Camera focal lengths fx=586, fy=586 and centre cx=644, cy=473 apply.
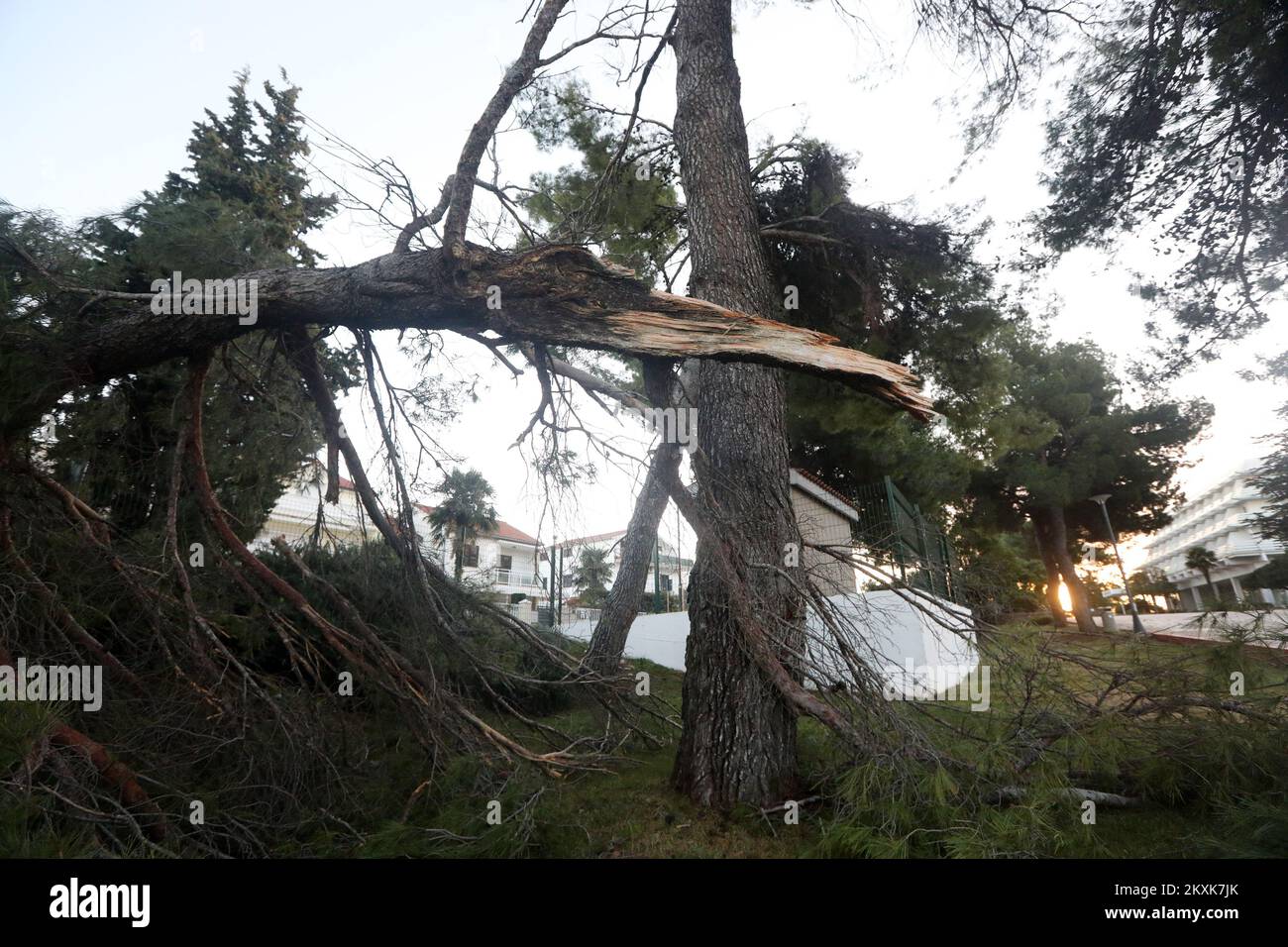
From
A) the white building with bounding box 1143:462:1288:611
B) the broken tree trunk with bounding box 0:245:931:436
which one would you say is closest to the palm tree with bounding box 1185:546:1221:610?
the white building with bounding box 1143:462:1288:611

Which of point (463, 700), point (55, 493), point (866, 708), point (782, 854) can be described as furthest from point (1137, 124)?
point (55, 493)

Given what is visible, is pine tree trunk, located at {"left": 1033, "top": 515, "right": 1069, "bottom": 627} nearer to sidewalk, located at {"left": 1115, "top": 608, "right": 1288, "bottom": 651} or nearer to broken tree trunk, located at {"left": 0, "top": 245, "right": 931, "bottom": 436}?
sidewalk, located at {"left": 1115, "top": 608, "right": 1288, "bottom": 651}

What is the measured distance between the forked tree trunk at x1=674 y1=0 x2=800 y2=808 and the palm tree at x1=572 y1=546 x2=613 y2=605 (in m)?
0.77

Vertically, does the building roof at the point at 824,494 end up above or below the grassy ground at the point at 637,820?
above

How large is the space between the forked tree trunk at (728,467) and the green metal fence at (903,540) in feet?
2.55

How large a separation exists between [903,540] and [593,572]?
7.55 ft

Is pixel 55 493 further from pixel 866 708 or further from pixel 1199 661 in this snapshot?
pixel 1199 661

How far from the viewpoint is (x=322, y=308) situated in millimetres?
2955

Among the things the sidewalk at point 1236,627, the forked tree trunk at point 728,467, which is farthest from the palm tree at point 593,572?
the sidewalk at point 1236,627

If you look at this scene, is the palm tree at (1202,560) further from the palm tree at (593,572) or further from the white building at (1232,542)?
the palm tree at (593,572)

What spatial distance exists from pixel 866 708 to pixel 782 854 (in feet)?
2.47

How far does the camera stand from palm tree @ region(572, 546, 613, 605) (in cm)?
386

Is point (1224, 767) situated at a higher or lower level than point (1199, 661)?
lower

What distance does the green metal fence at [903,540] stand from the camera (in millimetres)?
3446
